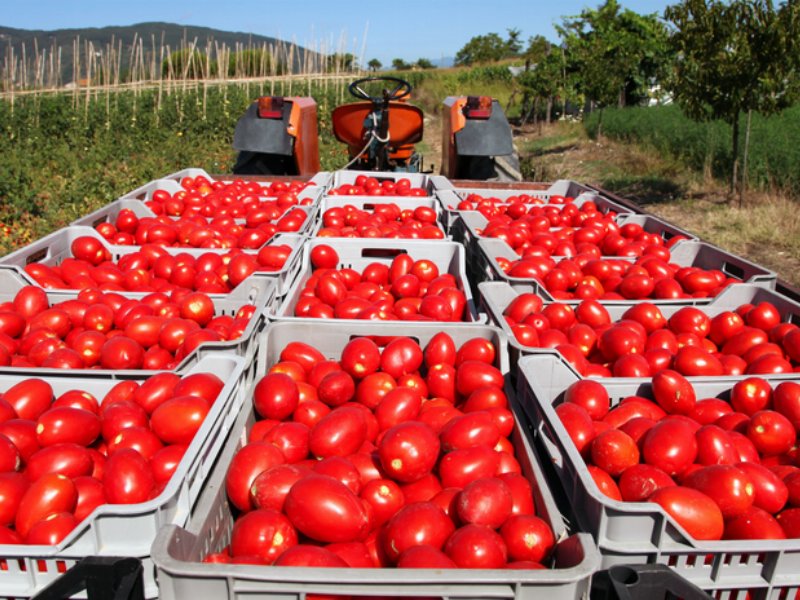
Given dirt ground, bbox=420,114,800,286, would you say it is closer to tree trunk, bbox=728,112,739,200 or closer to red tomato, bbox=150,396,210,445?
tree trunk, bbox=728,112,739,200

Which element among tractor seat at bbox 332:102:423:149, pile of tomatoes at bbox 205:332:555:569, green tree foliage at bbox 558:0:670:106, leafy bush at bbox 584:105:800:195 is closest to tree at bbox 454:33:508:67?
green tree foliage at bbox 558:0:670:106

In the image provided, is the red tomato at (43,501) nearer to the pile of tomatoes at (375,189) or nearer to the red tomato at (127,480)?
the red tomato at (127,480)

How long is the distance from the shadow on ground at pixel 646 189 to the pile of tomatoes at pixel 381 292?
10.1 metres

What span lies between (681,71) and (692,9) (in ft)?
3.40

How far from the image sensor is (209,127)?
60.8 ft

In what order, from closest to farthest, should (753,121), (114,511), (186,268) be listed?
1. (114,511)
2. (186,268)
3. (753,121)

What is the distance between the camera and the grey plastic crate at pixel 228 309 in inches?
98.1

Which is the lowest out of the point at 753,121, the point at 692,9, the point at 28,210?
the point at 28,210

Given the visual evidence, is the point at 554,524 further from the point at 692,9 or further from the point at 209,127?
the point at 209,127

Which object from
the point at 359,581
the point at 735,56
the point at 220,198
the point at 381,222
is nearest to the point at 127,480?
the point at 359,581

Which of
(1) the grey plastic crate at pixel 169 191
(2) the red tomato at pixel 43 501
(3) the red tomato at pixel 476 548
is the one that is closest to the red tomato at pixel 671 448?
(3) the red tomato at pixel 476 548

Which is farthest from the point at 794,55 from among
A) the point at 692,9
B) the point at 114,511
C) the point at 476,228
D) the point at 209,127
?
the point at 209,127

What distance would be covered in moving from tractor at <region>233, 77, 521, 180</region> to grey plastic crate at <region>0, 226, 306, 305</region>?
3.08 meters

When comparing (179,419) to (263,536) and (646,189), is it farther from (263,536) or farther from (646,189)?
(646,189)
